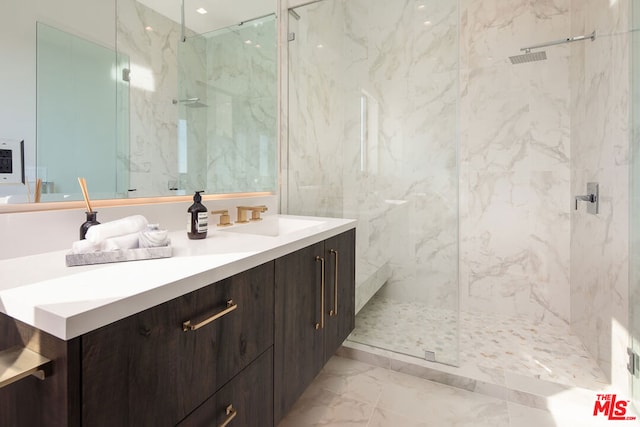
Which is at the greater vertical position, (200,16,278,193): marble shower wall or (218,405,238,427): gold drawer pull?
(200,16,278,193): marble shower wall

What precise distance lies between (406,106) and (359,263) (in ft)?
3.45

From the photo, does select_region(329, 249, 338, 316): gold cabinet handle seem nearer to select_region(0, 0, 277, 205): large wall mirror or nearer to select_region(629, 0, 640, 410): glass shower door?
select_region(0, 0, 277, 205): large wall mirror

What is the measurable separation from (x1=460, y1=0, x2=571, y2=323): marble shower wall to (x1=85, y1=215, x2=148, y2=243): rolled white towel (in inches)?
101

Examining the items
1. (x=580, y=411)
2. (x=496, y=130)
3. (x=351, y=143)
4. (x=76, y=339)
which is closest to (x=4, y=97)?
(x=76, y=339)

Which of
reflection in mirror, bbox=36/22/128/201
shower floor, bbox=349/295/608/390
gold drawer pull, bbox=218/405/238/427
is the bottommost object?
shower floor, bbox=349/295/608/390

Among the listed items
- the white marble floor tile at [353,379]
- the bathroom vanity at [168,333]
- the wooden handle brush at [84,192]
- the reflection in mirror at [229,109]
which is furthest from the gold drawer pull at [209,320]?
the white marble floor tile at [353,379]

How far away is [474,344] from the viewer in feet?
7.16

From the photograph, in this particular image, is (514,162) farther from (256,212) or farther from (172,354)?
(172,354)

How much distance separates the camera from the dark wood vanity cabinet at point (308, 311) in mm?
1134

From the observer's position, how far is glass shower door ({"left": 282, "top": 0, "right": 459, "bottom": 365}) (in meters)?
2.01

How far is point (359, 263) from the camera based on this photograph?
82.6 inches

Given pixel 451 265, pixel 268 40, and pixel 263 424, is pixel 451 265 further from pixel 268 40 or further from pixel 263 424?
pixel 268 40

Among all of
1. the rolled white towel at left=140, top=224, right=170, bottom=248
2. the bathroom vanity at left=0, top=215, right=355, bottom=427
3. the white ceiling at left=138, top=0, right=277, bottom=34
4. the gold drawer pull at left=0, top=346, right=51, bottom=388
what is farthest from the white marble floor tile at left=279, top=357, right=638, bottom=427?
the white ceiling at left=138, top=0, right=277, bottom=34

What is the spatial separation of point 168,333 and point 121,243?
0.35 metres
